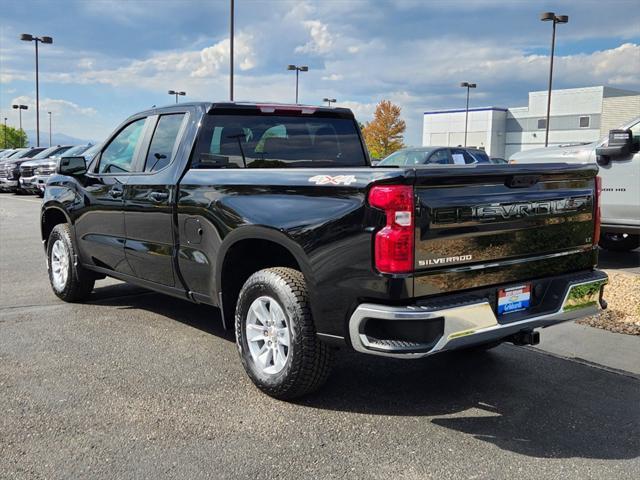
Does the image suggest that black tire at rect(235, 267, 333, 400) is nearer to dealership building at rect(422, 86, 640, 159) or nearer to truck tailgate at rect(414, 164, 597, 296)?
truck tailgate at rect(414, 164, 597, 296)

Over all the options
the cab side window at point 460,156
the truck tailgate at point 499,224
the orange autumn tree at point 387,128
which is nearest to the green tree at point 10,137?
the orange autumn tree at point 387,128

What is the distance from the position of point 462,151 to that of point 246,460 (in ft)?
43.5

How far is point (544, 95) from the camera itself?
69.4m

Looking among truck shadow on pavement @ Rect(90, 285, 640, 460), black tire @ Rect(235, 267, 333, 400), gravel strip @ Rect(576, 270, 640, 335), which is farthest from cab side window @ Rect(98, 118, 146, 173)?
gravel strip @ Rect(576, 270, 640, 335)

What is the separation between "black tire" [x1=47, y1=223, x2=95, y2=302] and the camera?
20.5 ft

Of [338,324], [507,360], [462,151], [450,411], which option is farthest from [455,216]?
[462,151]

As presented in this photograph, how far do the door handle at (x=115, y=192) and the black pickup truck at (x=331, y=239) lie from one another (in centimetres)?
2

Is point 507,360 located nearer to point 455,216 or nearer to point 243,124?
point 455,216

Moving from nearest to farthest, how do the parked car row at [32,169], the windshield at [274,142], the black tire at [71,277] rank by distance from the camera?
the windshield at [274,142] < the black tire at [71,277] < the parked car row at [32,169]

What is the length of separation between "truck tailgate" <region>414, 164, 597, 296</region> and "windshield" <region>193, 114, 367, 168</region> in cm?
186

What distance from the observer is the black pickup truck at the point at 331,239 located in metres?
3.32

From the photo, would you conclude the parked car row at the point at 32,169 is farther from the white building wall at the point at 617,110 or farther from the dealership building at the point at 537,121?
the dealership building at the point at 537,121

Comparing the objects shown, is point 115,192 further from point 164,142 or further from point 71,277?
point 71,277

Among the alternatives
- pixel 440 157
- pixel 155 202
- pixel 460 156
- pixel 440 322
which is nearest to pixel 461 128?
pixel 460 156
